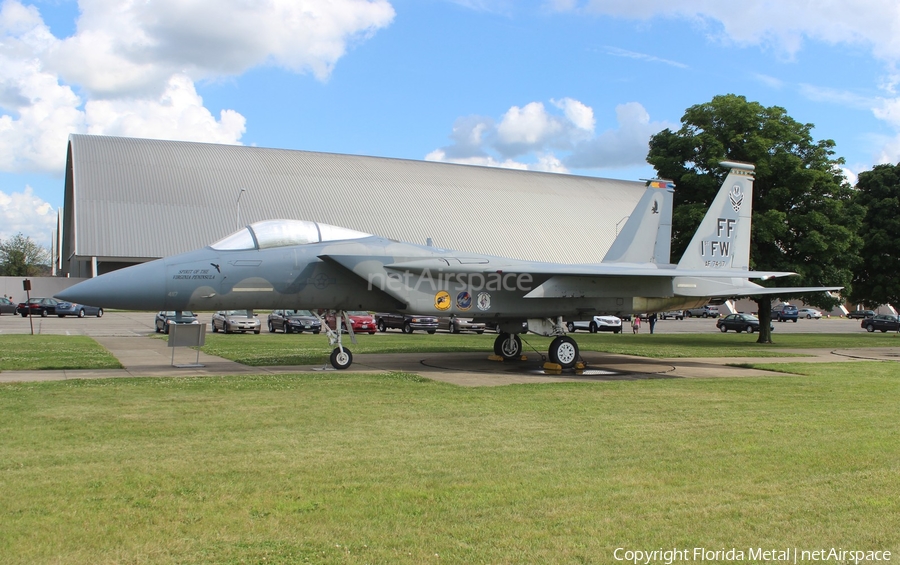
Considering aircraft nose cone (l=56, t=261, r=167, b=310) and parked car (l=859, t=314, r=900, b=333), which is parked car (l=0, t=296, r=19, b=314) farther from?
parked car (l=859, t=314, r=900, b=333)

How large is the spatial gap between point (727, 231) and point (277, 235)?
1167cm

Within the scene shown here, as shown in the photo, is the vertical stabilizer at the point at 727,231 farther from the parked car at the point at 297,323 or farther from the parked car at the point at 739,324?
the parked car at the point at 739,324

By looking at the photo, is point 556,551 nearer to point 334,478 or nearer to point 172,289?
point 334,478

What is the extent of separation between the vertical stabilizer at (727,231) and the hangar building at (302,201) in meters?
31.9

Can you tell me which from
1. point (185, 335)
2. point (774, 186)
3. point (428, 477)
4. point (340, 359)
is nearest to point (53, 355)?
point (185, 335)

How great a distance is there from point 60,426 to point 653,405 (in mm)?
7244

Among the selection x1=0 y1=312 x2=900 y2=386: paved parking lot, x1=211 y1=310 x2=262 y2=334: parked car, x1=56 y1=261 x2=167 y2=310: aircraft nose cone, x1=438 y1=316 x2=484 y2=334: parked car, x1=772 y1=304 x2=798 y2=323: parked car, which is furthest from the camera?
x1=772 y1=304 x2=798 y2=323: parked car

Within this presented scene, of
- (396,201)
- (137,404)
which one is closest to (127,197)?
(396,201)

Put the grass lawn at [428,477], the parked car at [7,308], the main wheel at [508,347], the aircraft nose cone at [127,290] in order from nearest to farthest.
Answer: the grass lawn at [428,477] < the aircraft nose cone at [127,290] < the main wheel at [508,347] < the parked car at [7,308]

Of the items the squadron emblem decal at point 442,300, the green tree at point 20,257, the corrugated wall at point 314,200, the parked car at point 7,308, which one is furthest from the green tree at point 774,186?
the green tree at point 20,257

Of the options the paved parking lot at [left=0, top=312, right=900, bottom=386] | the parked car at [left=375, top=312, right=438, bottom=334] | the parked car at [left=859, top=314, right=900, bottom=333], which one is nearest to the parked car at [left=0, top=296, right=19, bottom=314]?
the parked car at [left=375, top=312, right=438, bottom=334]

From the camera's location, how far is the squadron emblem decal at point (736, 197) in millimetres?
18938

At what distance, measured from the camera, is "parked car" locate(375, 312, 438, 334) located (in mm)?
36094

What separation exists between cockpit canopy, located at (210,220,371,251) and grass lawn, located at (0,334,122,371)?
373cm
